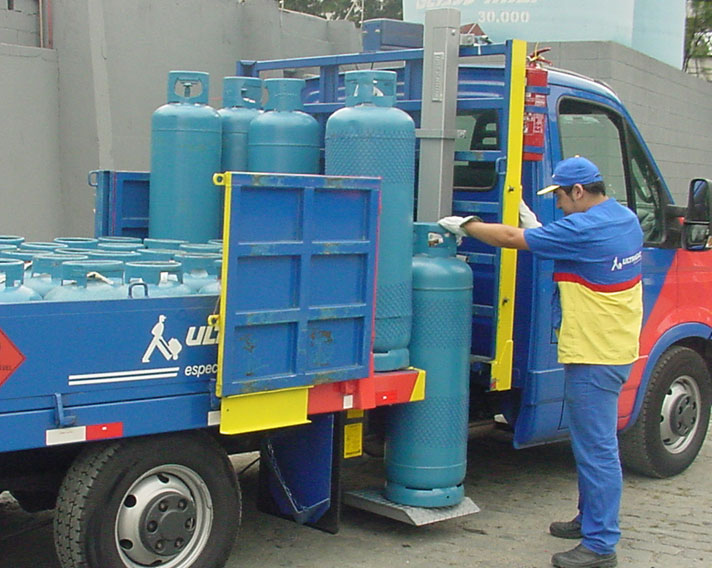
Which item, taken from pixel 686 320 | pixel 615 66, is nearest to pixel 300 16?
pixel 615 66

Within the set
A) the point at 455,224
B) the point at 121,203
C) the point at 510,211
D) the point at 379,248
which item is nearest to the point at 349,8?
the point at 121,203

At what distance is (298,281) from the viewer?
441 centimetres

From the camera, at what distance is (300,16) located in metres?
13.0

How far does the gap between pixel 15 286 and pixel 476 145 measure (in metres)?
2.75

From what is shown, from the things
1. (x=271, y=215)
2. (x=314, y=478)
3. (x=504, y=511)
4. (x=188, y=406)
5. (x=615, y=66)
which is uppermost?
(x=615, y=66)

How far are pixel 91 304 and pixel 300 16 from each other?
31.6ft

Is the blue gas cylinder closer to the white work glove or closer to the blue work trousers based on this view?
the white work glove

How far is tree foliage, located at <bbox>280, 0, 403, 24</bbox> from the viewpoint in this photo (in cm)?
2186

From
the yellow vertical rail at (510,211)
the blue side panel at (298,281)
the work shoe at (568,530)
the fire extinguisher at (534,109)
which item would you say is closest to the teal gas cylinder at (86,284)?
the blue side panel at (298,281)

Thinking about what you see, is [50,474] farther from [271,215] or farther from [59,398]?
[271,215]

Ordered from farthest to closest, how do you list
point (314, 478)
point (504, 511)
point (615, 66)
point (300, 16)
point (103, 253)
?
point (300, 16) → point (615, 66) → point (504, 511) → point (314, 478) → point (103, 253)

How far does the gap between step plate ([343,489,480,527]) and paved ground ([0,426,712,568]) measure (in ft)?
0.53

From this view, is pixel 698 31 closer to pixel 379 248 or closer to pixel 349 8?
pixel 349 8

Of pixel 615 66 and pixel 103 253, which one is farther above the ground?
pixel 615 66
